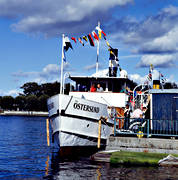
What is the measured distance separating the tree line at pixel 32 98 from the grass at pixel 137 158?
110 metres

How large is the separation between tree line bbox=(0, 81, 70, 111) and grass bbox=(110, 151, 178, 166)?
110 m

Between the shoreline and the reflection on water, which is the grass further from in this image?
the shoreline

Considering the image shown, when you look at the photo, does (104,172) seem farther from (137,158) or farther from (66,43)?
Answer: (66,43)

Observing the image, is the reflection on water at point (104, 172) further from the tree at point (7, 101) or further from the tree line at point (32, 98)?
the tree at point (7, 101)

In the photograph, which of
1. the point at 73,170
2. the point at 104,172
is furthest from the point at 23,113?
the point at 104,172

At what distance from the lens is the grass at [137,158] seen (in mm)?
16734

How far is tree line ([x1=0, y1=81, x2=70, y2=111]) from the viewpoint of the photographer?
132 metres

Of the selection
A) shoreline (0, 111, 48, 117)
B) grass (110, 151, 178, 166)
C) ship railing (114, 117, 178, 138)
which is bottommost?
grass (110, 151, 178, 166)

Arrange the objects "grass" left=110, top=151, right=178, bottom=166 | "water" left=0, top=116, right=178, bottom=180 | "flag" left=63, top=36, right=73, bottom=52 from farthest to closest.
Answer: "flag" left=63, top=36, right=73, bottom=52
"grass" left=110, top=151, right=178, bottom=166
"water" left=0, top=116, right=178, bottom=180

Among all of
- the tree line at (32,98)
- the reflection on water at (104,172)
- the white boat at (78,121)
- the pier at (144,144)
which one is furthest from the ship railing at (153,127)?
the tree line at (32,98)

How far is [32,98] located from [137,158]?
123343 millimetres

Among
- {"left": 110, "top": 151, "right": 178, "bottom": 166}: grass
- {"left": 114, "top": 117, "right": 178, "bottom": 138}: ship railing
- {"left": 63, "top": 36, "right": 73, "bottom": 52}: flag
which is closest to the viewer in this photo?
{"left": 110, "top": 151, "right": 178, "bottom": 166}: grass

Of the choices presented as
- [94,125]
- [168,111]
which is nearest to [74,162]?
[94,125]

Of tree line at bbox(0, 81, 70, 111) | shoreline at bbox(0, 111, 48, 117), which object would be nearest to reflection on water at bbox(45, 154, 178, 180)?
tree line at bbox(0, 81, 70, 111)
